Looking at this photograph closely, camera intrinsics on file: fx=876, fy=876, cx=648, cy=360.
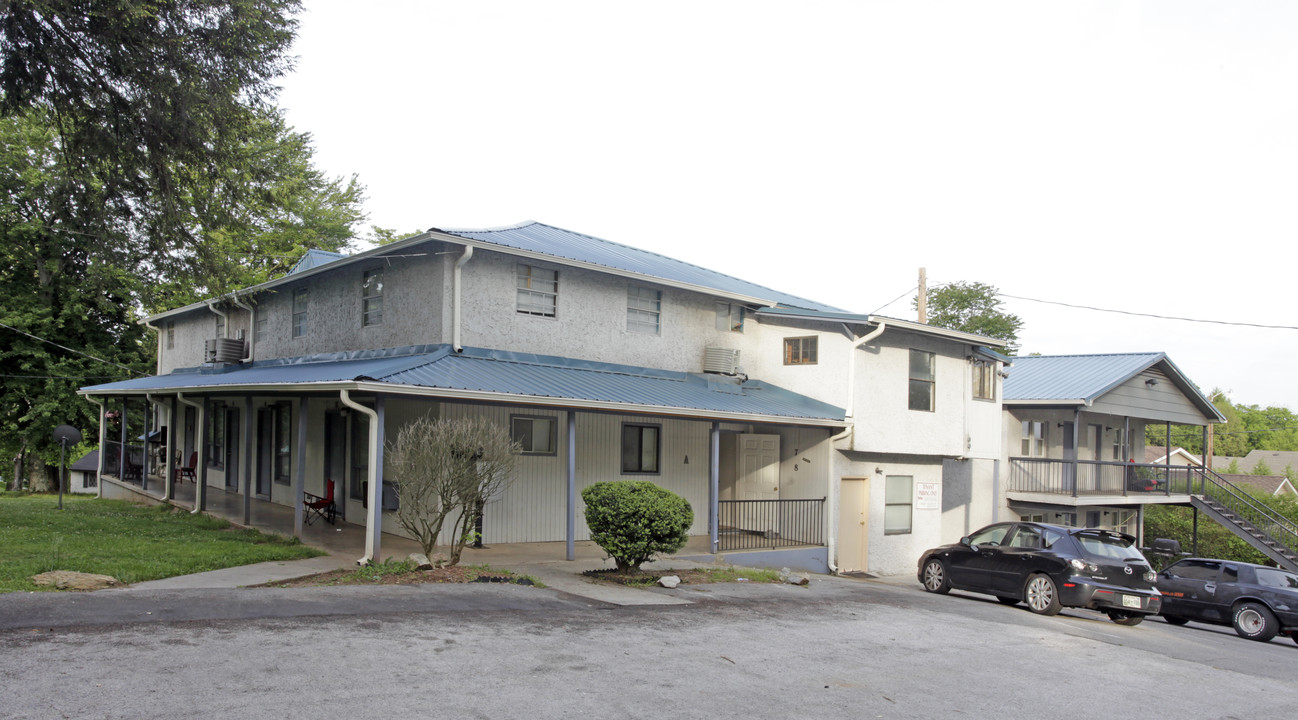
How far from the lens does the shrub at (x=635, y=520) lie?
12.6 metres

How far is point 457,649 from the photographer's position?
26.1ft

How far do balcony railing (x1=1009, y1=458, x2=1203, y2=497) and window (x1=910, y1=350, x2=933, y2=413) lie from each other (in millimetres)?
7644

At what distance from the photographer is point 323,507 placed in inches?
663

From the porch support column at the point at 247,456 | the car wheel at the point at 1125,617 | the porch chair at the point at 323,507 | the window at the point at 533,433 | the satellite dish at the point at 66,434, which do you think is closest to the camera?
the car wheel at the point at 1125,617

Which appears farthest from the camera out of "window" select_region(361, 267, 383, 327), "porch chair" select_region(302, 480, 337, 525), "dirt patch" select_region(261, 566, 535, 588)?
"window" select_region(361, 267, 383, 327)

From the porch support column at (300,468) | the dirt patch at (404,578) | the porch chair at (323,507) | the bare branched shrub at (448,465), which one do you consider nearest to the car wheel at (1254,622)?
the dirt patch at (404,578)

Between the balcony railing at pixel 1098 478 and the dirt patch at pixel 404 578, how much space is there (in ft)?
62.8

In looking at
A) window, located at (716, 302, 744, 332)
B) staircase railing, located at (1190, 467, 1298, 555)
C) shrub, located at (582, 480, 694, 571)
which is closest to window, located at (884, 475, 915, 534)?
window, located at (716, 302, 744, 332)

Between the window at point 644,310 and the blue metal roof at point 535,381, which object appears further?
the window at point 644,310

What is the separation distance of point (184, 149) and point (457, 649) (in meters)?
11.0

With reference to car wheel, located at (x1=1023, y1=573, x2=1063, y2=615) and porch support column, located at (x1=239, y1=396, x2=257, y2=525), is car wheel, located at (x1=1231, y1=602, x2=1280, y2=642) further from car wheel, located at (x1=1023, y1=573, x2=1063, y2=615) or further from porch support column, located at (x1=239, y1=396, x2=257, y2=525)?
porch support column, located at (x1=239, y1=396, x2=257, y2=525)

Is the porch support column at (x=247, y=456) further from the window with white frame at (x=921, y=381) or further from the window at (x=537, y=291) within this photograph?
the window with white frame at (x=921, y=381)

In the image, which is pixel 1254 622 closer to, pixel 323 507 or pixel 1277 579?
pixel 1277 579

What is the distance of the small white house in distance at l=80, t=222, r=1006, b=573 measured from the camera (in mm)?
15383
